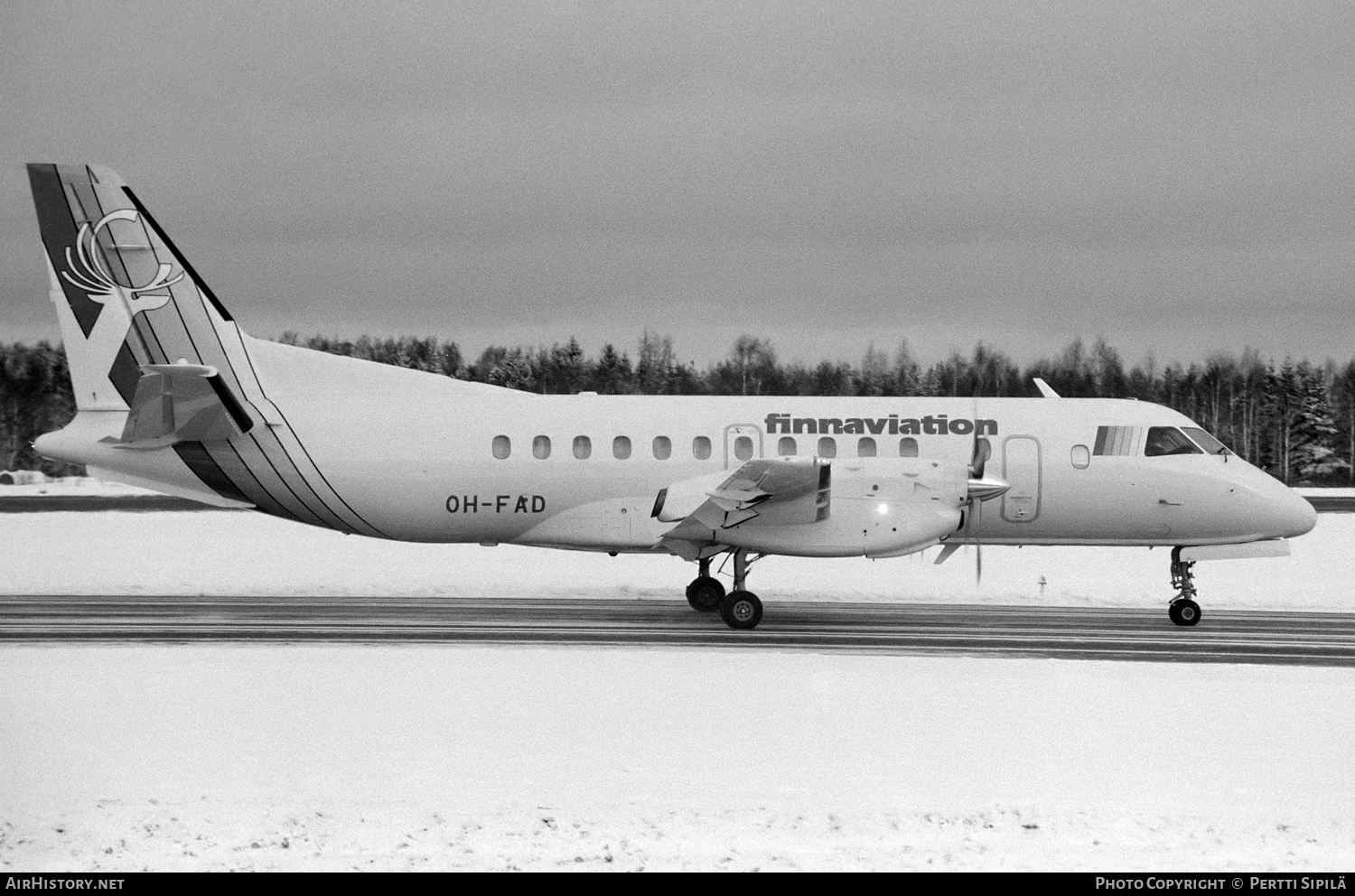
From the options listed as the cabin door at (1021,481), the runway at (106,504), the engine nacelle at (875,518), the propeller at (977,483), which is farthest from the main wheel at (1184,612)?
the runway at (106,504)

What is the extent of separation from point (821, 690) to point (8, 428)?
210 feet

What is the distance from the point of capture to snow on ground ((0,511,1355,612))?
2378 centimetres

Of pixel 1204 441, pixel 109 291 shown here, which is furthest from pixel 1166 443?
pixel 109 291

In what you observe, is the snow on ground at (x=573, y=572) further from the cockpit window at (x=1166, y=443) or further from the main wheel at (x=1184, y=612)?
the cockpit window at (x=1166, y=443)

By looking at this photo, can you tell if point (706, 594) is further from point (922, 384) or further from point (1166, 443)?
point (922, 384)

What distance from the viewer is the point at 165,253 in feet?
66.3

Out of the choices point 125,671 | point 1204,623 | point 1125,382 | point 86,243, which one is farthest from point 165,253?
point 1125,382

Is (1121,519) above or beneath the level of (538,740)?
above

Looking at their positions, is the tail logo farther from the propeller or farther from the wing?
the propeller

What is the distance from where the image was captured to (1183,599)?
20.2m

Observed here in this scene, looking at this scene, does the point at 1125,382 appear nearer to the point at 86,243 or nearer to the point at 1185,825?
the point at 86,243

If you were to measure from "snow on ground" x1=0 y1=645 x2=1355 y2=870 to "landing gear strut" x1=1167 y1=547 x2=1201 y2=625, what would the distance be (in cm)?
404

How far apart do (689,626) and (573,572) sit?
876 cm

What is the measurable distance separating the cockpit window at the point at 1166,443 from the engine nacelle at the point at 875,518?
3.88m
